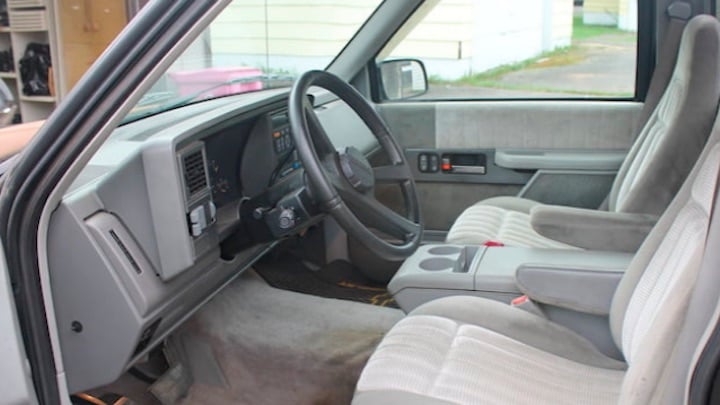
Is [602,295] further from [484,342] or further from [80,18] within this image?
[80,18]

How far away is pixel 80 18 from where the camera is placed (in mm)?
4758

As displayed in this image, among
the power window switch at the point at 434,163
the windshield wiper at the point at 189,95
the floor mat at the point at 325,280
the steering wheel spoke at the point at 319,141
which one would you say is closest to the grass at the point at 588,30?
the power window switch at the point at 434,163

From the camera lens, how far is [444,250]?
7.29ft

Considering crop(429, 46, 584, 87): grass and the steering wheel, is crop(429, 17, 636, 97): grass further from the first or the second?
the steering wheel

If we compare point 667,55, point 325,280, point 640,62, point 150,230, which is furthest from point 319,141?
point 640,62

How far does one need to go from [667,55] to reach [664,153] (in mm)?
700

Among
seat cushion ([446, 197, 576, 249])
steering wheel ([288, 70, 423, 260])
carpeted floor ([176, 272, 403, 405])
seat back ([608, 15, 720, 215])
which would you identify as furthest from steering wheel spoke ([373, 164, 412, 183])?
seat back ([608, 15, 720, 215])

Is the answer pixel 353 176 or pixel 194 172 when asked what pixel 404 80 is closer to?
pixel 353 176

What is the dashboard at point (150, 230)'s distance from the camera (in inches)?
59.8

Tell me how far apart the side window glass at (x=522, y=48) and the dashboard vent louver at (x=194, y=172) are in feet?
5.10

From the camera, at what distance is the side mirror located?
11.1ft

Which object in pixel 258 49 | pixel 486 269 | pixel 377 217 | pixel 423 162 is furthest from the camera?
pixel 258 49

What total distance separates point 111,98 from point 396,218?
0.90 metres

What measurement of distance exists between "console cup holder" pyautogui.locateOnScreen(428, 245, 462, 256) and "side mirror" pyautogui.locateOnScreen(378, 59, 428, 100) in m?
1.30
